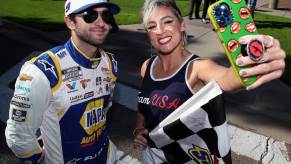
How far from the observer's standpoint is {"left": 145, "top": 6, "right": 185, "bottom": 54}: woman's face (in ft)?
7.36

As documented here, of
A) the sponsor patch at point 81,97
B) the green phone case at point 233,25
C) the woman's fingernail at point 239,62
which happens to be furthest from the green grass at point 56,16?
the woman's fingernail at point 239,62

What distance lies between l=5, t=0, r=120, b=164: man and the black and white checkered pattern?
503 mm

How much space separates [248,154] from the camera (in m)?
4.25

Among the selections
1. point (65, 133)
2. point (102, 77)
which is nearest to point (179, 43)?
point (102, 77)

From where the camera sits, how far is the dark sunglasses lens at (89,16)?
2.21m

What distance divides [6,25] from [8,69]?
12.0ft

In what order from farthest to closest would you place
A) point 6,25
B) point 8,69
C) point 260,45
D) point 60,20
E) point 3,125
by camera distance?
point 60,20
point 6,25
point 8,69
point 3,125
point 260,45

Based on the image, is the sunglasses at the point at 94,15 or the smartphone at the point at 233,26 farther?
the sunglasses at the point at 94,15

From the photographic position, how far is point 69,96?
2.15 meters

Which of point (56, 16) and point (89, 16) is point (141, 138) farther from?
point (56, 16)

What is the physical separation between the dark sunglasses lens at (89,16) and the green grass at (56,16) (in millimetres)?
6919

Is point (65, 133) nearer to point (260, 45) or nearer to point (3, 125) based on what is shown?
point (260, 45)

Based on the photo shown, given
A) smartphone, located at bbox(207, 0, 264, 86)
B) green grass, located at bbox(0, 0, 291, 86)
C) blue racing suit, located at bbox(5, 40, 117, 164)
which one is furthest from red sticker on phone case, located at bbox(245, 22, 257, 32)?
green grass, located at bbox(0, 0, 291, 86)

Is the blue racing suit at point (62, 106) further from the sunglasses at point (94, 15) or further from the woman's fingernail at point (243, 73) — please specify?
the woman's fingernail at point (243, 73)
